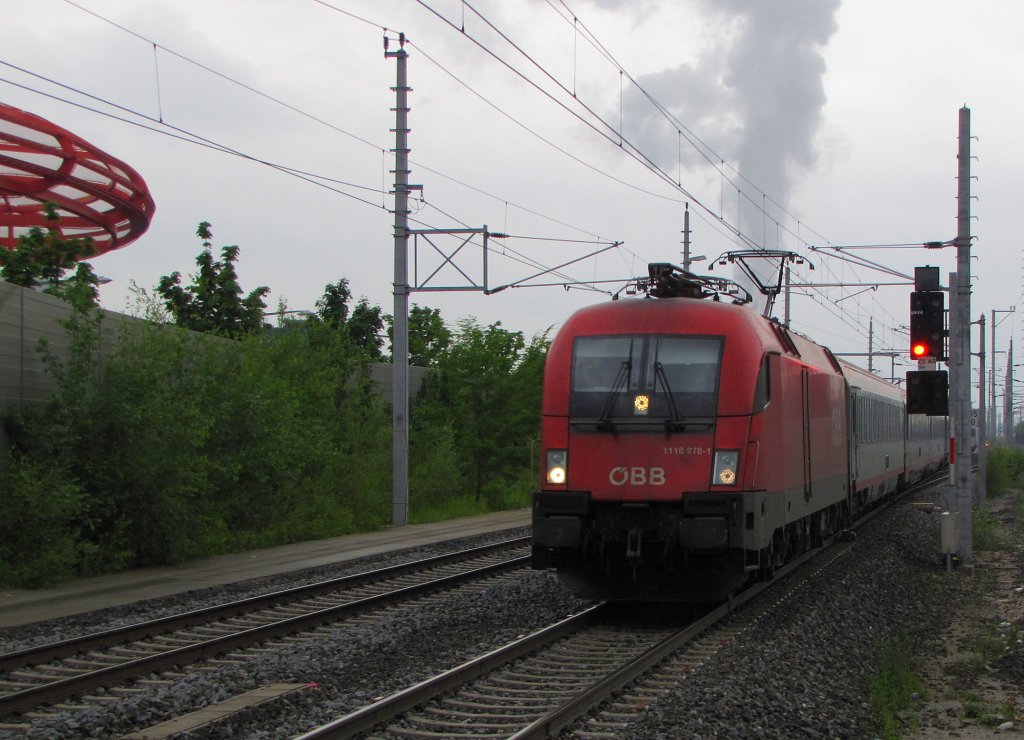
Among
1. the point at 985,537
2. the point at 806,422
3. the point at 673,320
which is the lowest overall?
the point at 985,537

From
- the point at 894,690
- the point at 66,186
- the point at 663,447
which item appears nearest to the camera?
the point at 894,690

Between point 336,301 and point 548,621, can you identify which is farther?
point 336,301

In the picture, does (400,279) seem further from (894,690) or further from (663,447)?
(894,690)

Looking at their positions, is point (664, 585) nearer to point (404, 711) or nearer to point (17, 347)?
point (404, 711)

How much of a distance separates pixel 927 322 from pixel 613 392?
7791 mm

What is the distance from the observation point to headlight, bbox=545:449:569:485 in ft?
37.6

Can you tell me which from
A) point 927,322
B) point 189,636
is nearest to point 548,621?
point 189,636

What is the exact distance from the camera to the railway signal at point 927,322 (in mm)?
17219

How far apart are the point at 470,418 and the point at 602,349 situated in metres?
19.7

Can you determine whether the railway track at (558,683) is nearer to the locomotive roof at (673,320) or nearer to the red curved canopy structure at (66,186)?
the locomotive roof at (673,320)

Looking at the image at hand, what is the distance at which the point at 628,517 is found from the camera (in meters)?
11.1

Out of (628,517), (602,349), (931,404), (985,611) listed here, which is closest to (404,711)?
(628,517)

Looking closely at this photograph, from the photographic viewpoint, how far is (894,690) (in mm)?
9102

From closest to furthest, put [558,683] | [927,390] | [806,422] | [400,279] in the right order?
[558,683] → [806,422] → [927,390] → [400,279]
